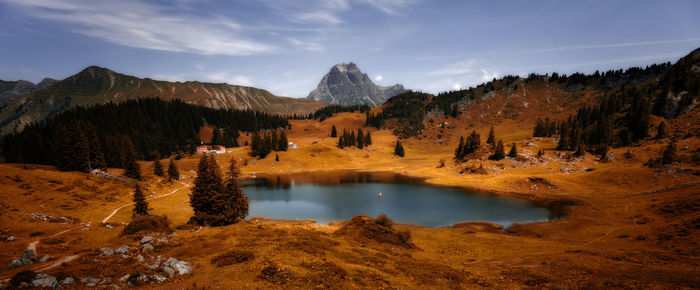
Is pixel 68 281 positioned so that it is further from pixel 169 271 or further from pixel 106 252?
pixel 106 252

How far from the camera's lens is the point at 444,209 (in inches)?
2202

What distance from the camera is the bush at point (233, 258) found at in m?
18.5

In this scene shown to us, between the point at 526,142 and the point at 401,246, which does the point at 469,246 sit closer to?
the point at 401,246

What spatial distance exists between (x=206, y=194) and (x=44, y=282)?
92.5 ft

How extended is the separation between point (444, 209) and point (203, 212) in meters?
47.1

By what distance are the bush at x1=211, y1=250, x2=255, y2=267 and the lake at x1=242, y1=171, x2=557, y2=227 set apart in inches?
1163

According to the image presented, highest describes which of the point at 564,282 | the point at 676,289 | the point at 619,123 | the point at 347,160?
the point at 619,123

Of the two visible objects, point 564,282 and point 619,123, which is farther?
point 619,123

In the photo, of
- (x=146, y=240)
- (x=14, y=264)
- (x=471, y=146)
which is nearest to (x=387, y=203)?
(x=146, y=240)

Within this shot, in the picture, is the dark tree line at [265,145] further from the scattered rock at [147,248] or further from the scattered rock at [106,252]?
the scattered rock at [106,252]

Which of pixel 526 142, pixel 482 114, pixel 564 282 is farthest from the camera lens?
pixel 482 114

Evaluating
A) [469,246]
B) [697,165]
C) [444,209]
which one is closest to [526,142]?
[697,165]

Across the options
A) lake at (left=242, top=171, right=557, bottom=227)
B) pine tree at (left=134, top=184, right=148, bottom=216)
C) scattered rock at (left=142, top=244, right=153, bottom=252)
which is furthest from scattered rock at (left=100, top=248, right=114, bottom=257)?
lake at (left=242, top=171, right=557, bottom=227)

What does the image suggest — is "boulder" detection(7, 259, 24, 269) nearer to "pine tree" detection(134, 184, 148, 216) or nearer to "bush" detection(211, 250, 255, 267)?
"bush" detection(211, 250, 255, 267)
